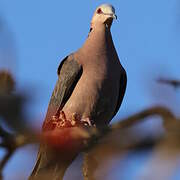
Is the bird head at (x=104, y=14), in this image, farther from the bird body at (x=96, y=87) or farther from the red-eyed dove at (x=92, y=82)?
the bird body at (x=96, y=87)

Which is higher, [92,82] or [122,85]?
[92,82]

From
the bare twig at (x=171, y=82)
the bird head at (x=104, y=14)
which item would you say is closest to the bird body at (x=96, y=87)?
the bird head at (x=104, y=14)

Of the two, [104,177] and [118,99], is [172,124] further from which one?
[118,99]

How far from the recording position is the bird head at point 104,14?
6.31 m

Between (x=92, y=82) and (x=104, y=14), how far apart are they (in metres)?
1.25

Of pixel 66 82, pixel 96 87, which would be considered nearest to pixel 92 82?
pixel 96 87

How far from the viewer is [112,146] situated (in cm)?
82

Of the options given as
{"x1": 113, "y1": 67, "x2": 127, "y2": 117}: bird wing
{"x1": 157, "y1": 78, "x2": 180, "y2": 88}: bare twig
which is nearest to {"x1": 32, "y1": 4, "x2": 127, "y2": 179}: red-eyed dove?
{"x1": 113, "y1": 67, "x2": 127, "y2": 117}: bird wing

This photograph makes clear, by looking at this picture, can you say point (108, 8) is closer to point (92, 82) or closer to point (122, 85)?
point (122, 85)

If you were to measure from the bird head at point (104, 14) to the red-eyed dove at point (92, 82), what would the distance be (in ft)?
0.04

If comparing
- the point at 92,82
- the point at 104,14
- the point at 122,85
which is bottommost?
the point at 122,85

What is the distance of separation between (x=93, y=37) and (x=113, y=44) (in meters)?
0.28

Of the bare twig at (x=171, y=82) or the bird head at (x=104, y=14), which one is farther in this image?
the bird head at (x=104, y=14)

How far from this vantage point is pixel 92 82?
561 centimetres
